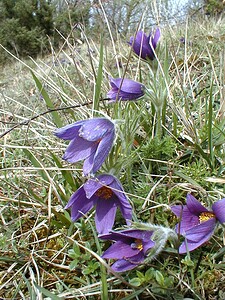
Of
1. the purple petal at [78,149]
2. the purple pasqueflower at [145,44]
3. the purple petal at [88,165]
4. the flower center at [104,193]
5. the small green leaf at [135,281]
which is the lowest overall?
the small green leaf at [135,281]

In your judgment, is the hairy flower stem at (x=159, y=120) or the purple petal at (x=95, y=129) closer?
the purple petal at (x=95, y=129)

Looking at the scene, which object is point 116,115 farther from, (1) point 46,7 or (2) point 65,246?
(1) point 46,7

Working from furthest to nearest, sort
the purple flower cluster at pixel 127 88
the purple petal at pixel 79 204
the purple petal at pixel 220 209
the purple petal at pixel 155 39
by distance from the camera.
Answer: the purple petal at pixel 155 39, the purple flower cluster at pixel 127 88, the purple petal at pixel 79 204, the purple petal at pixel 220 209

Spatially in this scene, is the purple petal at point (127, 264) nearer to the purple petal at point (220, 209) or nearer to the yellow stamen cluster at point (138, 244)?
the yellow stamen cluster at point (138, 244)

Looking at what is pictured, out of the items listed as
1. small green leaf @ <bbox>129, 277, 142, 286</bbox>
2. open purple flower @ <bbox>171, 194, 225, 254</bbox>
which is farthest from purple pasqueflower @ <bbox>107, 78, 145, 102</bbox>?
small green leaf @ <bbox>129, 277, 142, 286</bbox>

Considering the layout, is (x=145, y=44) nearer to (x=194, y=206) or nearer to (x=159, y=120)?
(x=159, y=120)

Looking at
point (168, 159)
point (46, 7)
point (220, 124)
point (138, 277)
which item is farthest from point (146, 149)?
point (46, 7)

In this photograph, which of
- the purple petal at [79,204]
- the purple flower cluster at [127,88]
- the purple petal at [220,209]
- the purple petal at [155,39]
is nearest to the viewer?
the purple petal at [220,209]

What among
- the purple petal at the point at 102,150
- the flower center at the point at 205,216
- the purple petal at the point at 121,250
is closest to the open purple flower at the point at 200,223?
the flower center at the point at 205,216

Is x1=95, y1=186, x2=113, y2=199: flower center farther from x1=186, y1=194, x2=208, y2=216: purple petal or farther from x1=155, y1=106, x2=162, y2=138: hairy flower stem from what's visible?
x1=155, y1=106, x2=162, y2=138: hairy flower stem
